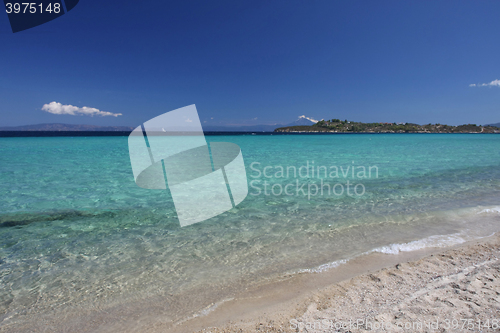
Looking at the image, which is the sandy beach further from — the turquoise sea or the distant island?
the distant island

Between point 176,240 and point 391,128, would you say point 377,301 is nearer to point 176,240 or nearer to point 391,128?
point 176,240

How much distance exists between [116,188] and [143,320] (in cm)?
713

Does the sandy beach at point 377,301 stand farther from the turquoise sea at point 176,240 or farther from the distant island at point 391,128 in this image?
the distant island at point 391,128

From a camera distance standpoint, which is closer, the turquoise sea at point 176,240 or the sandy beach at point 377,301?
the sandy beach at point 377,301

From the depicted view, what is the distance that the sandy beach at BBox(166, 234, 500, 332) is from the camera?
2281mm

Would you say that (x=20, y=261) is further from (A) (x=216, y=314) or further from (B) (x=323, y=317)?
(B) (x=323, y=317)

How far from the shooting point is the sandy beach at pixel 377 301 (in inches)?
89.8

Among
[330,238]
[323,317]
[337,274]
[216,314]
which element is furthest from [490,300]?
[216,314]

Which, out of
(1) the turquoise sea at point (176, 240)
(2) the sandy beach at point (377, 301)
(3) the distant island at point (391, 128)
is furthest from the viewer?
(3) the distant island at point (391, 128)

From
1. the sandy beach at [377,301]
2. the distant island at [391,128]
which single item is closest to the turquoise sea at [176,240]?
the sandy beach at [377,301]

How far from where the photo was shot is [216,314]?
2.61m

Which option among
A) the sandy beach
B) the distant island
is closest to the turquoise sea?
the sandy beach

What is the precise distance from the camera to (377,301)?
262 cm

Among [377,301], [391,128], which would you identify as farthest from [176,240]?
[391,128]
